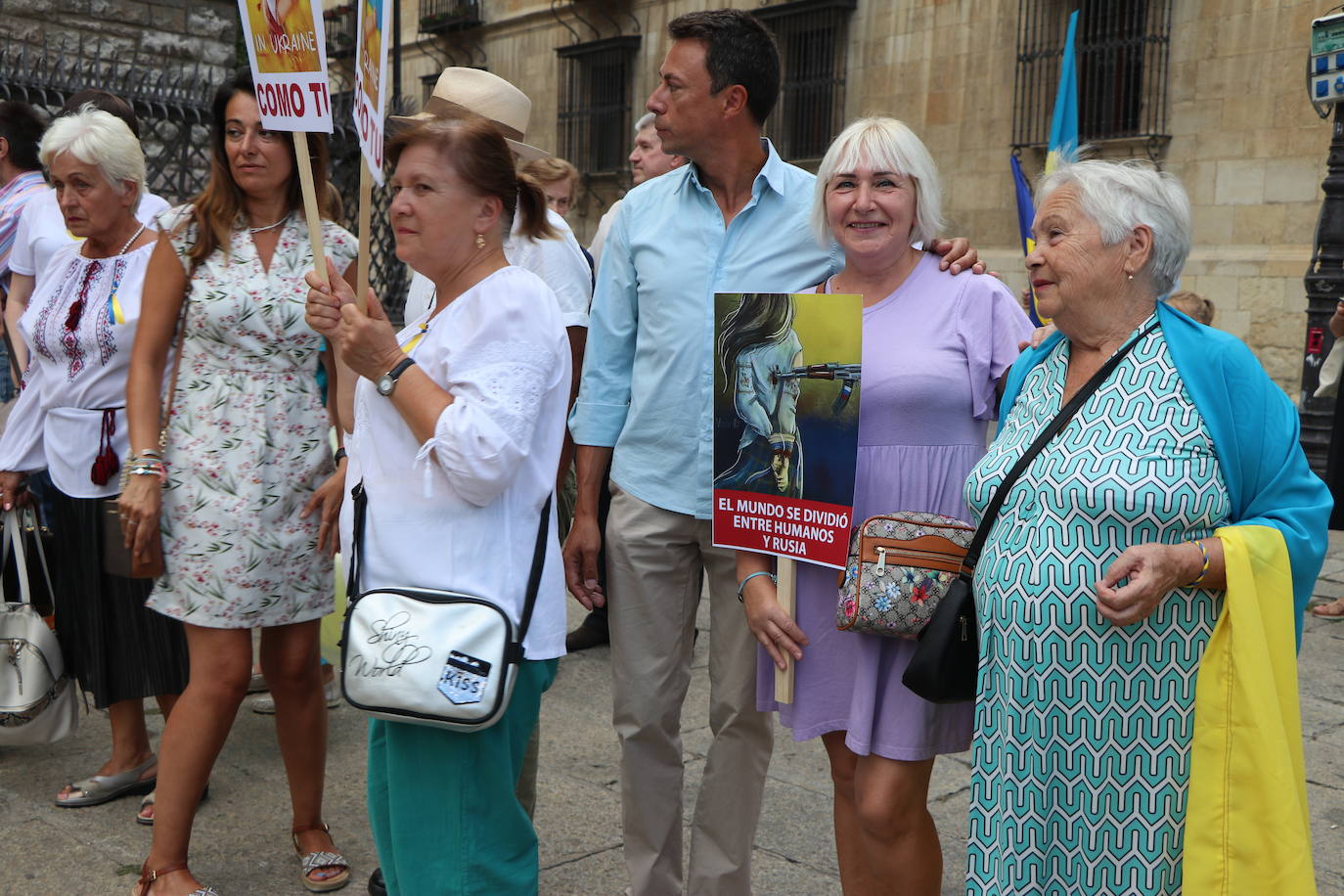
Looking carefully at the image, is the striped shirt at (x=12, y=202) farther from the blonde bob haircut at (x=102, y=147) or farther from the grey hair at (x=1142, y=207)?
the grey hair at (x=1142, y=207)

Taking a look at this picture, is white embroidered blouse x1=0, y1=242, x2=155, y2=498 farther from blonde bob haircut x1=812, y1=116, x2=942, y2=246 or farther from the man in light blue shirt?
blonde bob haircut x1=812, y1=116, x2=942, y2=246

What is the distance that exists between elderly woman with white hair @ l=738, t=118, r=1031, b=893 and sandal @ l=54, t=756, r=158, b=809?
222 cm

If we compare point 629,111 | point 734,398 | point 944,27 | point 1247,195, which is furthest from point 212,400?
point 629,111

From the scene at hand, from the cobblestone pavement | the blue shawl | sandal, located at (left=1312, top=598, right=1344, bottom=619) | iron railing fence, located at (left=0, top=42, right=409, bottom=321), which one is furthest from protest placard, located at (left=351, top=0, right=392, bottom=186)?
iron railing fence, located at (left=0, top=42, right=409, bottom=321)

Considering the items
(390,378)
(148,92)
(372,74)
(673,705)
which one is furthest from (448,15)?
(390,378)

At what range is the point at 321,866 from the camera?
11.5 ft

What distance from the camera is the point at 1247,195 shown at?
13.7 meters

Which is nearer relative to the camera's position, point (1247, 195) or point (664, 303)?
point (664, 303)

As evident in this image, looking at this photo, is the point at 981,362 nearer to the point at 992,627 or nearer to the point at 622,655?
the point at 992,627

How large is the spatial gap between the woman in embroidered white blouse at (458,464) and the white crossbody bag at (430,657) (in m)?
0.08

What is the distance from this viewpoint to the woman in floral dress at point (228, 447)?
3.33 m

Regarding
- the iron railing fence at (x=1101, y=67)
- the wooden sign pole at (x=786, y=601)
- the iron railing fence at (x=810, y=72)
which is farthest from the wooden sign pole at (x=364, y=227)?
the iron railing fence at (x=810, y=72)

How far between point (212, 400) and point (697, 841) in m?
1.61

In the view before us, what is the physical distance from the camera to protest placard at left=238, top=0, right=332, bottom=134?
8.62 ft
